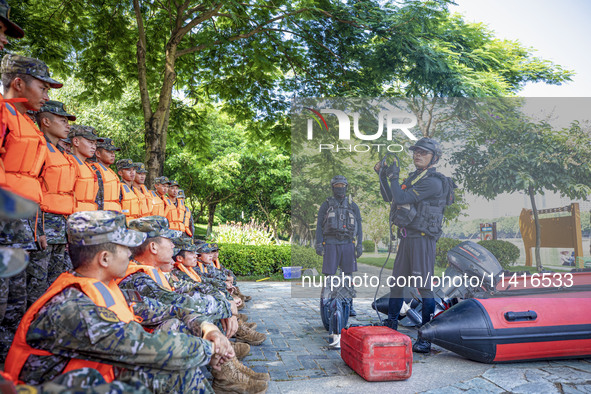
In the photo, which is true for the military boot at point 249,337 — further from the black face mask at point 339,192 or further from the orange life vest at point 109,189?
the orange life vest at point 109,189

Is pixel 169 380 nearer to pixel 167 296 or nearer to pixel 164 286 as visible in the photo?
pixel 167 296

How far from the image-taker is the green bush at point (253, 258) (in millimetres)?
13656

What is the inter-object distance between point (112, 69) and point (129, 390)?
33.7ft

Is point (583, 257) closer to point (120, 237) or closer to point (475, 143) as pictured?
point (475, 143)

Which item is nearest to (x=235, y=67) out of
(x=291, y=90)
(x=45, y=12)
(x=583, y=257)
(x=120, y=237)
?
(x=291, y=90)

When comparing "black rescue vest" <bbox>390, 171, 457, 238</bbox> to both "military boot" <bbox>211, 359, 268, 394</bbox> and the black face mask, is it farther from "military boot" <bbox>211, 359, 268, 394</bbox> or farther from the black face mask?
"military boot" <bbox>211, 359, 268, 394</bbox>

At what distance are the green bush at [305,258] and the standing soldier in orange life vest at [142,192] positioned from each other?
266 centimetres

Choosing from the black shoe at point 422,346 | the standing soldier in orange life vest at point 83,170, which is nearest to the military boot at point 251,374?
the black shoe at point 422,346

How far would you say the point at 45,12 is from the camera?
945cm

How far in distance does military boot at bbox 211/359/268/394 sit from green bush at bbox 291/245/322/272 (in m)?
3.55

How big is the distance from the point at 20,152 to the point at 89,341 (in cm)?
230

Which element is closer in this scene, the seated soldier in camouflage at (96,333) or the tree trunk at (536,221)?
the seated soldier in camouflage at (96,333)

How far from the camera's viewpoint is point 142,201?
7.47m

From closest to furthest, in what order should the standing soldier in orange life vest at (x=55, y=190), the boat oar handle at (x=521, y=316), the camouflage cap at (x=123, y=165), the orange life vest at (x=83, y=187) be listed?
the standing soldier in orange life vest at (x=55, y=190)
the boat oar handle at (x=521, y=316)
the orange life vest at (x=83, y=187)
the camouflage cap at (x=123, y=165)
